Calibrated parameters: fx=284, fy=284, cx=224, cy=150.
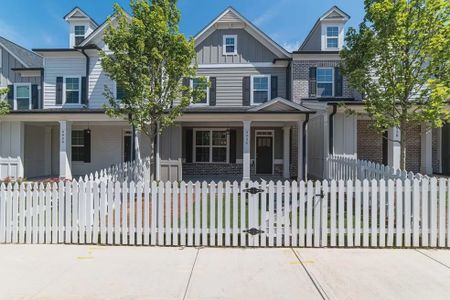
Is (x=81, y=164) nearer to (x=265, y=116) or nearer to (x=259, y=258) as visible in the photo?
(x=265, y=116)

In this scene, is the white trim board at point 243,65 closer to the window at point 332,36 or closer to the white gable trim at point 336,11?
the window at point 332,36

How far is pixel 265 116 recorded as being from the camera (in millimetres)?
12094

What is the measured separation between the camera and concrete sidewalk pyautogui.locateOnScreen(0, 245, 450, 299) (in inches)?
137

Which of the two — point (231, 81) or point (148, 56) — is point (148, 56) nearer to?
point (148, 56)

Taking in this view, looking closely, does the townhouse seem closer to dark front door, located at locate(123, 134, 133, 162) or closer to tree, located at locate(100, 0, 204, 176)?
dark front door, located at locate(123, 134, 133, 162)

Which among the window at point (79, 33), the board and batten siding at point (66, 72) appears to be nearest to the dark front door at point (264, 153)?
the board and batten siding at point (66, 72)

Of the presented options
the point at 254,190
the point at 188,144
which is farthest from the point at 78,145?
the point at 254,190

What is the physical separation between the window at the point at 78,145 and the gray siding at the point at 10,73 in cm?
394

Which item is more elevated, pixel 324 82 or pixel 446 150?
pixel 324 82

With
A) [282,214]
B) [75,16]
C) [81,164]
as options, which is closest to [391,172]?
[282,214]

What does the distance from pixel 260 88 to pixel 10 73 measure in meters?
14.5

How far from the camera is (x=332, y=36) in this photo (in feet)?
52.3

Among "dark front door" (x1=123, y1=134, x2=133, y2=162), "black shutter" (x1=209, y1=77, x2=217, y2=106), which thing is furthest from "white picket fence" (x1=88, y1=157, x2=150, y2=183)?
"black shutter" (x1=209, y1=77, x2=217, y2=106)

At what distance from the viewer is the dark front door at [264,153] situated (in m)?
16.2
